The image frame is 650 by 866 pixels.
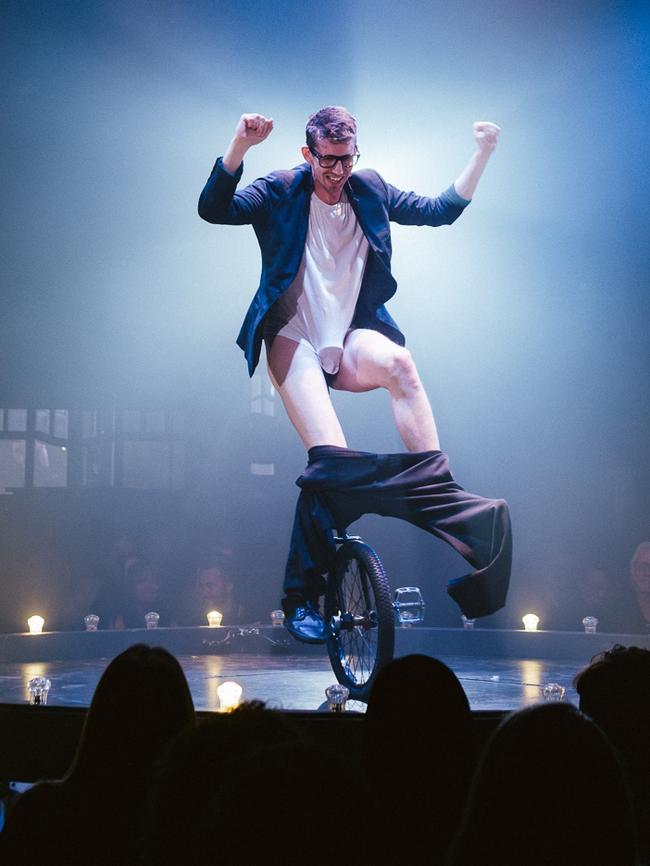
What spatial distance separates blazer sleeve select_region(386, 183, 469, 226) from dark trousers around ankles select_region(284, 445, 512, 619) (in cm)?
110

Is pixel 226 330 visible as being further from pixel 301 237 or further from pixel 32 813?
pixel 32 813

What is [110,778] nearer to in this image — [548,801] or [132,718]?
[132,718]

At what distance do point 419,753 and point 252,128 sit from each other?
2.70 metres

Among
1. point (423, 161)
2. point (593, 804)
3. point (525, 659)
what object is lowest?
point (525, 659)

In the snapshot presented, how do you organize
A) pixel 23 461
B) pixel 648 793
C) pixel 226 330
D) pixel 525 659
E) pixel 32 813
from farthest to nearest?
pixel 226 330
pixel 23 461
pixel 525 659
pixel 648 793
pixel 32 813

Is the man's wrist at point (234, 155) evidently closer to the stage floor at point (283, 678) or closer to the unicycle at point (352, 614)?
the unicycle at point (352, 614)

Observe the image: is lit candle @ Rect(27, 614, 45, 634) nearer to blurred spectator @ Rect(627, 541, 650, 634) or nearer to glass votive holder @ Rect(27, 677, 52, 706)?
glass votive holder @ Rect(27, 677, 52, 706)

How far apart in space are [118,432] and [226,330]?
108cm

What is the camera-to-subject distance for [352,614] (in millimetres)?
3584

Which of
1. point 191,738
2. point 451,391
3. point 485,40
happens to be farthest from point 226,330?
point 191,738

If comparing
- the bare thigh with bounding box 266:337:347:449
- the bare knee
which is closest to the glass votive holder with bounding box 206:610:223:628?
the bare thigh with bounding box 266:337:347:449

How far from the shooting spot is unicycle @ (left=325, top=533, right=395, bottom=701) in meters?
3.52

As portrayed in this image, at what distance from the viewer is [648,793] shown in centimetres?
164

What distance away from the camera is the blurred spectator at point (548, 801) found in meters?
0.93
